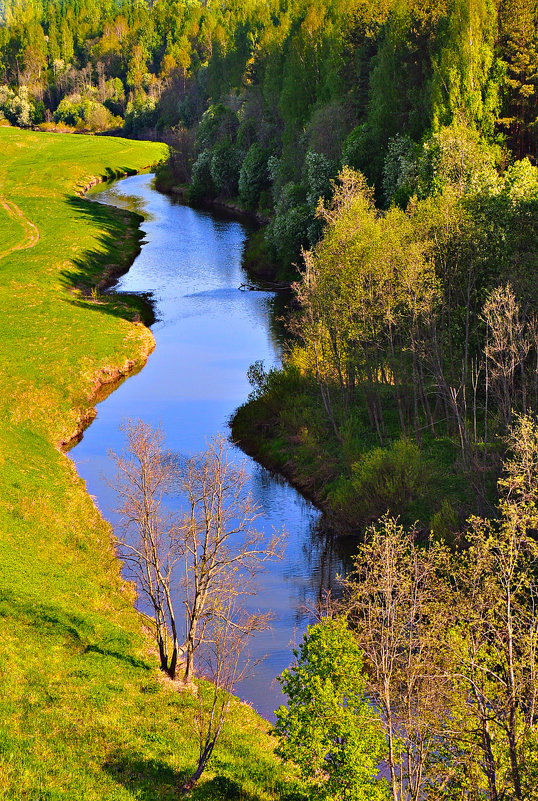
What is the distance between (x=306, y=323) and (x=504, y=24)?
38.0m

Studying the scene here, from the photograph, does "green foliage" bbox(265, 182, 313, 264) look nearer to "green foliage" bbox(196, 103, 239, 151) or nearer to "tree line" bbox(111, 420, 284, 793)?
"tree line" bbox(111, 420, 284, 793)

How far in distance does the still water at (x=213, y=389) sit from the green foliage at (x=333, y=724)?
8.44m

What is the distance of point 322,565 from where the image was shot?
1499 inches

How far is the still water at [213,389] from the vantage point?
3512cm

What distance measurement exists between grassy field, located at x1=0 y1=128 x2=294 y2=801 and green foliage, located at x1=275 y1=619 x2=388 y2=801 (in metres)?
3.50

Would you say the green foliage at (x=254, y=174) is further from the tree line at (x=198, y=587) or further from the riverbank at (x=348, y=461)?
the tree line at (x=198, y=587)

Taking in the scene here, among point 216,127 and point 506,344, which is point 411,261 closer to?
point 506,344

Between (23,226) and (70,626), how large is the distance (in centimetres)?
8777

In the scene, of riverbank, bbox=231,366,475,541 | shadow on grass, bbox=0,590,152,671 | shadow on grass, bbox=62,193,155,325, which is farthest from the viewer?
shadow on grass, bbox=62,193,155,325

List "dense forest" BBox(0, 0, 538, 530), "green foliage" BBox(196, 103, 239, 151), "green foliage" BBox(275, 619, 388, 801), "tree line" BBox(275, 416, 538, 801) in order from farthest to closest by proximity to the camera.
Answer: "green foliage" BBox(196, 103, 239, 151) → "dense forest" BBox(0, 0, 538, 530) → "green foliage" BBox(275, 619, 388, 801) → "tree line" BBox(275, 416, 538, 801)

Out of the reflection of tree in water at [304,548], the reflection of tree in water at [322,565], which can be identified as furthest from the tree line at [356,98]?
the reflection of tree in water at [322,565]

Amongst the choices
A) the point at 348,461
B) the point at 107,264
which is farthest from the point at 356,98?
the point at 348,461

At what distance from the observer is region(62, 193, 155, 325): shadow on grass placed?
78938 millimetres

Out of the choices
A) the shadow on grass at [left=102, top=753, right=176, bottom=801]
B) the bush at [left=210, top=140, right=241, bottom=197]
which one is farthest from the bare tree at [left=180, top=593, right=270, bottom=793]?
the bush at [left=210, top=140, right=241, bottom=197]
